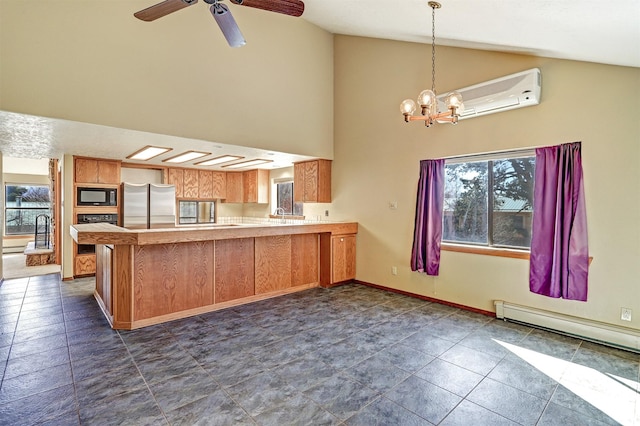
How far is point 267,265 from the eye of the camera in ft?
15.3

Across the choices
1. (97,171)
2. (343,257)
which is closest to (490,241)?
(343,257)

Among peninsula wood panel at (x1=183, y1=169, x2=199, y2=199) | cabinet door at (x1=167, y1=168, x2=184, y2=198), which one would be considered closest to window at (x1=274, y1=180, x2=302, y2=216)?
peninsula wood panel at (x1=183, y1=169, x2=199, y2=199)

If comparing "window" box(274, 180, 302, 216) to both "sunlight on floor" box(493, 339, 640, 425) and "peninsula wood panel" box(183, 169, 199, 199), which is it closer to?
"peninsula wood panel" box(183, 169, 199, 199)

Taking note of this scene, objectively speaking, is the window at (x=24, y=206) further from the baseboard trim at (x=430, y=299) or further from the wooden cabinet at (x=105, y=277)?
the baseboard trim at (x=430, y=299)

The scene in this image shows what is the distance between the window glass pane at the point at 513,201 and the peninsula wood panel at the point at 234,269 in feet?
A: 10.6

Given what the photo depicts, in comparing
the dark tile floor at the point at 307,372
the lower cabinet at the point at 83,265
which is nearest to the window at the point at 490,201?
the dark tile floor at the point at 307,372

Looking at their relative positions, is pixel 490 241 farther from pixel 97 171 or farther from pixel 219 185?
pixel 97 171

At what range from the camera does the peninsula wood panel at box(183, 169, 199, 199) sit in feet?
23.2

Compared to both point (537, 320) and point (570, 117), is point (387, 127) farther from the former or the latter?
point (537, 320)

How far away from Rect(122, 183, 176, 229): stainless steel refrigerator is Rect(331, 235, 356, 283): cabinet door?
3.57 metres

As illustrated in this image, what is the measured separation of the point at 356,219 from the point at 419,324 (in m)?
2.26

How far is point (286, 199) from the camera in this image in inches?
283

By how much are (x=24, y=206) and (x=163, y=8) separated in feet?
32.7

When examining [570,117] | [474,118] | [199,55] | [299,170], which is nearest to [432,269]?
[474,118]
